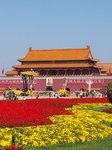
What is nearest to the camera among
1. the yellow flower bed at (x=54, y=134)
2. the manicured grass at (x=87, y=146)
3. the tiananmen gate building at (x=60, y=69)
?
the manicured grass at (x=87, y=146)

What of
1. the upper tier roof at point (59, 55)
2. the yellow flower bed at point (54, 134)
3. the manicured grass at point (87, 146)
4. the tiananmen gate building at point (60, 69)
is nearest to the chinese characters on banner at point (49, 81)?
the tiananmen gate building at point (60, 69)

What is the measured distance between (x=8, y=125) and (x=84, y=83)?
3961 cm

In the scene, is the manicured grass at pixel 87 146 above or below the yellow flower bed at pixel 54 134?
below

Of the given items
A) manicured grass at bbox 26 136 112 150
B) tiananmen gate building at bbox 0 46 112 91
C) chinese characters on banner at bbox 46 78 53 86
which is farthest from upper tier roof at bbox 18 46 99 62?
manicured grass at bbox 26 136 112 150

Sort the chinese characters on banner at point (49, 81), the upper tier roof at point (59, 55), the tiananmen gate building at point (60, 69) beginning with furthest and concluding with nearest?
1. the upper tier roof at point (59, 55)
2. the chinese characters on banner at point (49, 81)
3. the tiananmen gate building at point (60, 69)

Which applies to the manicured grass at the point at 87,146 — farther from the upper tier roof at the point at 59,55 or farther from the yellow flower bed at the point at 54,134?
the upper tier roof at the point at 59,55

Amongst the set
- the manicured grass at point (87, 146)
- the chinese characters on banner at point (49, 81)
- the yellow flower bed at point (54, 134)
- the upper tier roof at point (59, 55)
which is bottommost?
the manicured grass at point (87, 146)

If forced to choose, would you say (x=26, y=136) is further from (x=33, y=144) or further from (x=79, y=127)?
(x=79, y=127)

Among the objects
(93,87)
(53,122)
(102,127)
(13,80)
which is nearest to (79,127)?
(102,127)

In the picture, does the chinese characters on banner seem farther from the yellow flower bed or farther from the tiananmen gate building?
the yellow flower bed

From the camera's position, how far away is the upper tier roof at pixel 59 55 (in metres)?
51.9

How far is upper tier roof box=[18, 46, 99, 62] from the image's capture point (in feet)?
170

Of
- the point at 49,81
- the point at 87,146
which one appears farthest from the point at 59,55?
the point at 87,146

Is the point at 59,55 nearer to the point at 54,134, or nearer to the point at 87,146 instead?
the point at 54,134
